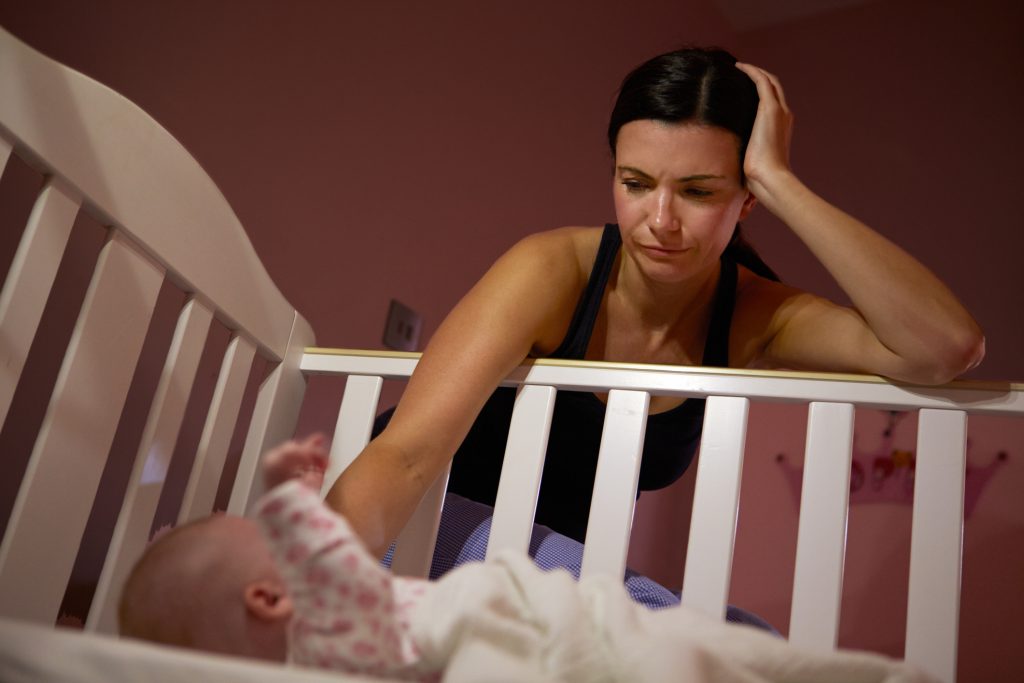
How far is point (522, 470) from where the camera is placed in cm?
111

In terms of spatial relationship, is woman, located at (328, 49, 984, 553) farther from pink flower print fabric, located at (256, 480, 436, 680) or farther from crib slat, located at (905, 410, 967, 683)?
pink flower print fabric, located at (256, 480, 436, 680)

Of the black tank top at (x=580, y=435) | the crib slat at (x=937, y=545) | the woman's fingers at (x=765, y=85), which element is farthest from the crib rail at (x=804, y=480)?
the woman's fingers at (x=765, y=85)

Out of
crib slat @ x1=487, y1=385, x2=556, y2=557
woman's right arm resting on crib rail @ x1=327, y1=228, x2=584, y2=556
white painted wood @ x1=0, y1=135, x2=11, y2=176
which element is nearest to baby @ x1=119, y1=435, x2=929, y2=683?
woman's right arm resting on crib rail @ x1=327, y1=228, x2=584, y2=556

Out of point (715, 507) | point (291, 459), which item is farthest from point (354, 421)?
point (291, 459)

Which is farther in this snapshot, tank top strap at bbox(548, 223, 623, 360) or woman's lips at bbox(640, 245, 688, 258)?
tank top strap at bbox(548, 223, 623, 360)

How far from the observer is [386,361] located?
123 centimetres

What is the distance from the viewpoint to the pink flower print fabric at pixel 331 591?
1.68 ft

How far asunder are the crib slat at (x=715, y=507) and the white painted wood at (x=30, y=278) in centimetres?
66

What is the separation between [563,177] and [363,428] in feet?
A: 4.47

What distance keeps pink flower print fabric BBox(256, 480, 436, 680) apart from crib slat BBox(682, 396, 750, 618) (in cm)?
54

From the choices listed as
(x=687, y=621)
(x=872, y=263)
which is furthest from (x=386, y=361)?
(x=687, y=621)

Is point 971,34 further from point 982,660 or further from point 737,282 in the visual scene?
point 737,282

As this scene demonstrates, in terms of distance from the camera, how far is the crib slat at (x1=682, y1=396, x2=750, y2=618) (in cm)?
103

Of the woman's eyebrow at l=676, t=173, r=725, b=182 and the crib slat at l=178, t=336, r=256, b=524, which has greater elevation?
the woman's eyebrow at l=676, t=173, r=725, b=182
